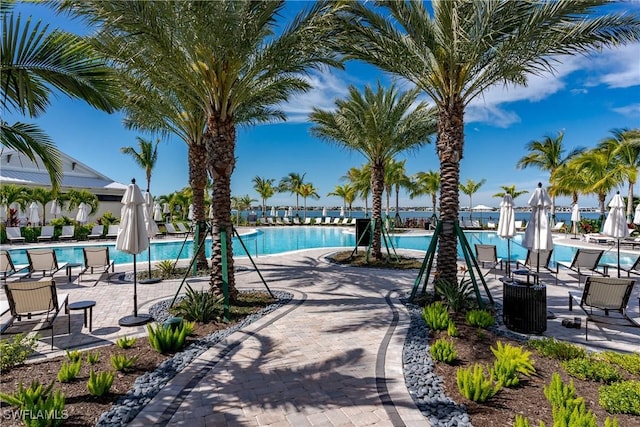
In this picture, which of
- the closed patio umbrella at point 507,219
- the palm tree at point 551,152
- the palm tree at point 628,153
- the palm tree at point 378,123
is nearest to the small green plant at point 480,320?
the closed patio umbrella at point 507,219

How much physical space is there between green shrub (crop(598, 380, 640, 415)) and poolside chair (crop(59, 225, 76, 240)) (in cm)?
2654

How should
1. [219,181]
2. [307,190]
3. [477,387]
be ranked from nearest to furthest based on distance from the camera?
[477,387] → [219,181] → [307,190]

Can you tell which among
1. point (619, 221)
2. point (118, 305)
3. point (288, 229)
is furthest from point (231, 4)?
point (288, 229)

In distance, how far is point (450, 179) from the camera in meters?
7.81

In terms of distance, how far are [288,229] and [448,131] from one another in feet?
92.4

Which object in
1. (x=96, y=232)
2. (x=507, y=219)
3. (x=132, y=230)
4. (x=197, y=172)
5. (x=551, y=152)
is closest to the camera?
(x=132, y=230)

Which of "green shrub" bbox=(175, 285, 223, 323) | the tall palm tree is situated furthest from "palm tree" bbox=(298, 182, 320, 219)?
"green shrub" bbox=(175, 285, 223, 323)

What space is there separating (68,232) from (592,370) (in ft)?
87.2

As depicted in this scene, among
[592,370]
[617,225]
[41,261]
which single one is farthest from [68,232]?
[617,225]

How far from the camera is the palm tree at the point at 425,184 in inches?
1361

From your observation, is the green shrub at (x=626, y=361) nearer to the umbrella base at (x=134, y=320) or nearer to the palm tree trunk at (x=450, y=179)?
the palm tree trunk at (x=450, y=179)

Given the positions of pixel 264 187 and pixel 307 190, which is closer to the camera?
pixel 307 190

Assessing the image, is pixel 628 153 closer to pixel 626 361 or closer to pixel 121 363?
pixel 626 361

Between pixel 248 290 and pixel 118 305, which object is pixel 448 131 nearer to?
pixel 248 290
